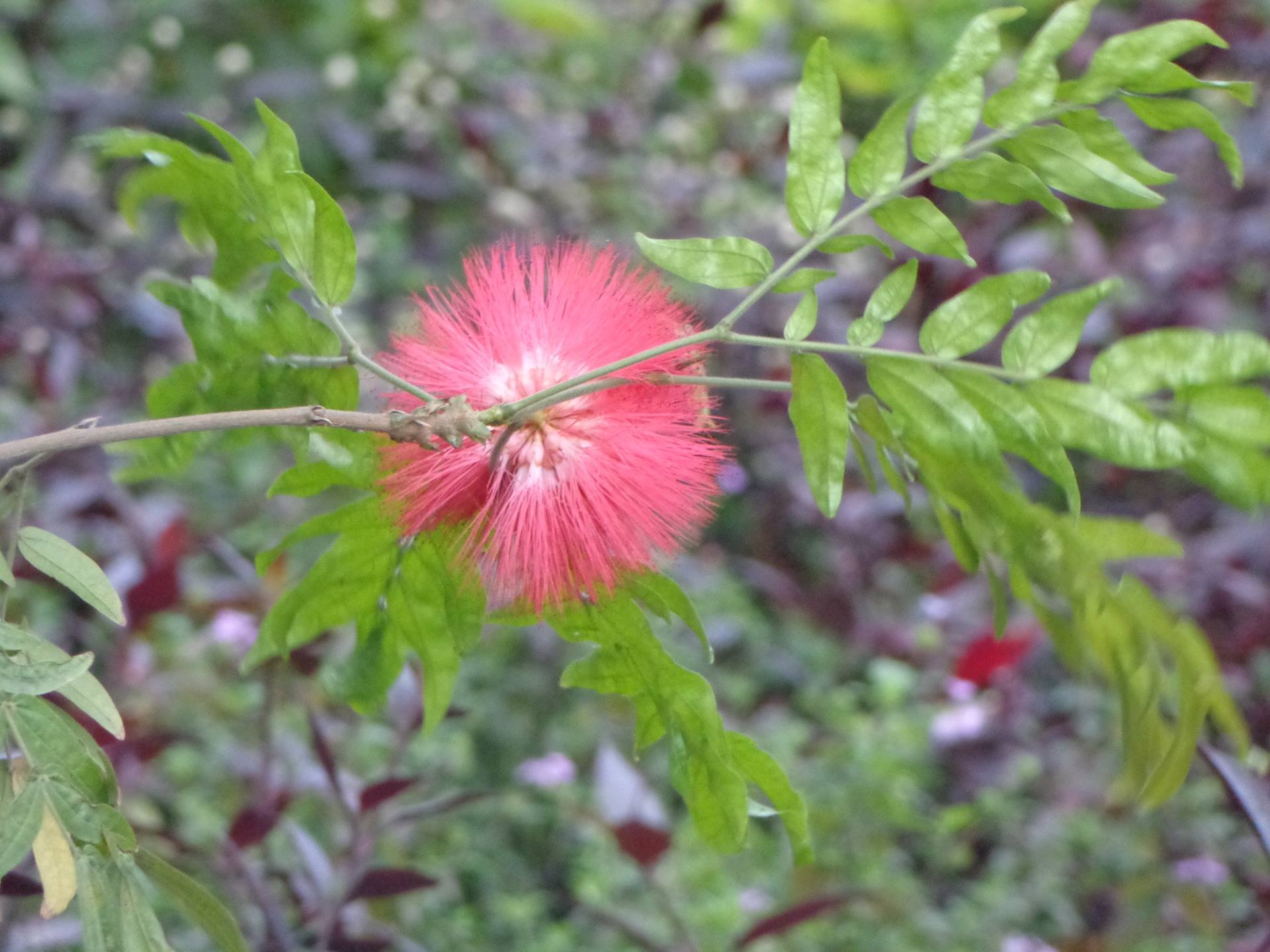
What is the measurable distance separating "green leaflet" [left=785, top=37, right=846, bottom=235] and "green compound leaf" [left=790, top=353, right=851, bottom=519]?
0.27ft

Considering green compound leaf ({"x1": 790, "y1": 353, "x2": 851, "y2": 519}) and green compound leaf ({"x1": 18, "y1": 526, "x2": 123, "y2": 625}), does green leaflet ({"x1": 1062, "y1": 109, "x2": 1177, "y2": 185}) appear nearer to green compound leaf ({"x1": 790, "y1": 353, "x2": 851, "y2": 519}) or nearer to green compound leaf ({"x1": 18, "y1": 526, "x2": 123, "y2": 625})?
green compound leaf ({"x1": 790, "y1": 353, "x2": 851, "y2": 519})

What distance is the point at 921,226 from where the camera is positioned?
0.57 m

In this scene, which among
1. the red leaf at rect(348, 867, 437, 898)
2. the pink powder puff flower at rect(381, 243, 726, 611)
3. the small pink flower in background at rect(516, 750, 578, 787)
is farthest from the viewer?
the small pink flower in background at rect(516, 750, 578, 787)

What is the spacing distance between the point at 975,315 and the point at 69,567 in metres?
0.42

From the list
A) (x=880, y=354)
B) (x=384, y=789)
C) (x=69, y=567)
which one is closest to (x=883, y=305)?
(x=880, y=354)

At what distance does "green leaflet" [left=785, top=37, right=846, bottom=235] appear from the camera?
1.88 ft

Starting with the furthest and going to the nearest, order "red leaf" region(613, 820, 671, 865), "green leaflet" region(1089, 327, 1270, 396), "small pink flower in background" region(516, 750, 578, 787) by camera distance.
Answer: "small pink flower in background" region(516, 750, 578, 787) → "red leaf" region(613, 820, 671, 865) → "green leaflet" region(1089, 327, 1270, 396)

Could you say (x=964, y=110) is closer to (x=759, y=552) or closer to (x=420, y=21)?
(x=759, y=552)

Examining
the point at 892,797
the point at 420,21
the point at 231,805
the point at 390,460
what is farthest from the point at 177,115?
the point at 390,460

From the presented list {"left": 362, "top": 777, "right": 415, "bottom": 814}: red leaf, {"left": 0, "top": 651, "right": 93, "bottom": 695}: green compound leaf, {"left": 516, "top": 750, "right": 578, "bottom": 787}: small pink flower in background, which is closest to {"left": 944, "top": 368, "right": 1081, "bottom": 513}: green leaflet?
{"left": 0, "top": 651, "right": 93, "bottom": 695}: green compound leaf

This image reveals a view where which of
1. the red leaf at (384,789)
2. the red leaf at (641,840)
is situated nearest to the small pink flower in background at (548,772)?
the red leaf at (641,840)

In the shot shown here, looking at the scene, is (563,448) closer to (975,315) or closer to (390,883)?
(975,315)

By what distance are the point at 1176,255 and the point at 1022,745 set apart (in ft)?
3.27

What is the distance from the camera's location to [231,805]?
149cm
